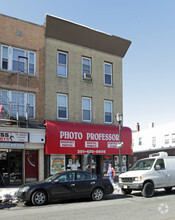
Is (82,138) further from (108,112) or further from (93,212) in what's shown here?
(93,212)

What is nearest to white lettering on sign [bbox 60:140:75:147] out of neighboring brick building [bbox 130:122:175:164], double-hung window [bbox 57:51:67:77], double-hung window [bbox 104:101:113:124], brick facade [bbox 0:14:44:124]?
brick facade [bbox 0:14:44:124]

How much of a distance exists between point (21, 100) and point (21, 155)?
11.8 ft

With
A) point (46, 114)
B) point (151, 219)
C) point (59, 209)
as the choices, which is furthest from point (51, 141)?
point (151, 219)

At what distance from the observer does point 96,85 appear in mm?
21656

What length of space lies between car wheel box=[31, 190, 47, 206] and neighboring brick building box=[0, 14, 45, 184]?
6647 millimetres

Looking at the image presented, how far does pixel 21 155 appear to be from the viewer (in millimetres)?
18250

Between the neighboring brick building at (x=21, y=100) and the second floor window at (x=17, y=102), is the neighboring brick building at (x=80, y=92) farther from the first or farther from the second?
the second floor window at (x=17, y=102)

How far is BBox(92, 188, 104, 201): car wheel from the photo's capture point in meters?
12.2

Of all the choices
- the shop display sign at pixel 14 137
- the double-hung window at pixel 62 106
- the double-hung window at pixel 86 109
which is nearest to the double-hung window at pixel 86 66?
the double-hung window at pixel 86 109

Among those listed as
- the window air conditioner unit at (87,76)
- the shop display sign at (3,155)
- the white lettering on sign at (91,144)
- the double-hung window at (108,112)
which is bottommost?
the shop display sign at (3,155)

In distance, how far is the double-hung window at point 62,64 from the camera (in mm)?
20203

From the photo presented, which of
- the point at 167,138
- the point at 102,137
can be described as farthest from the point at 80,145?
the point at 167,138

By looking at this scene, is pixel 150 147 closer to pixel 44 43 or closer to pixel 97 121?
pixel 97 121

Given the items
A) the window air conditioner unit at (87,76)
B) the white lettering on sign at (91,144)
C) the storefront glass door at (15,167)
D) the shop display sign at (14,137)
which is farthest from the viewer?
the window air conditioner unit at (87,76)
